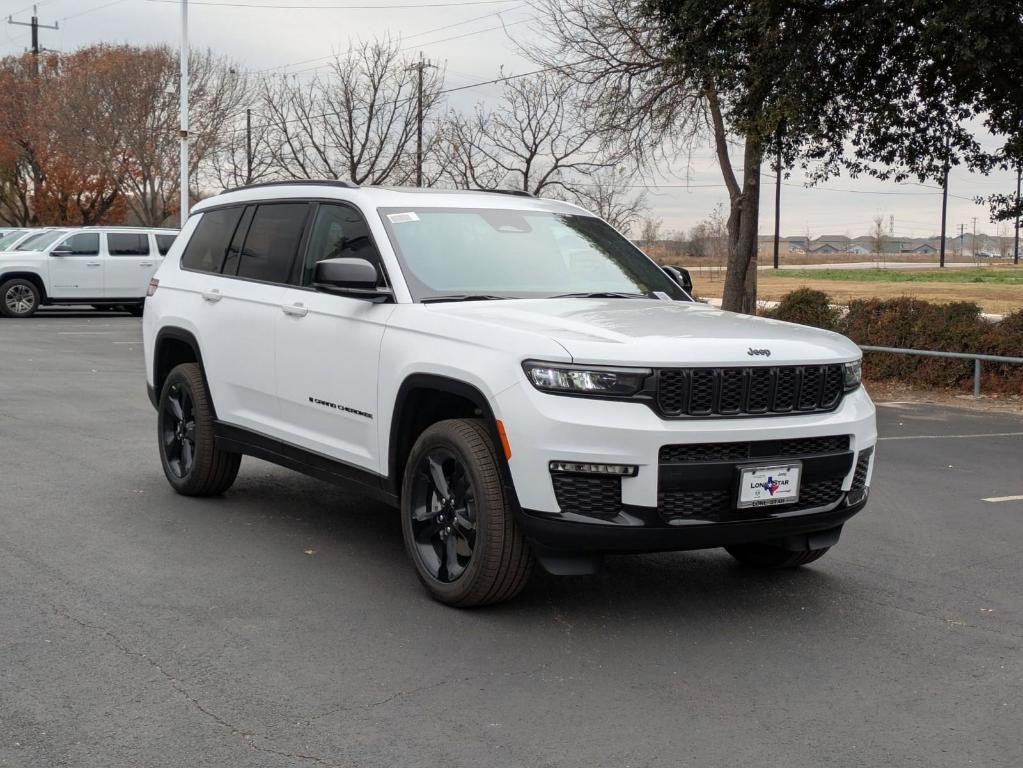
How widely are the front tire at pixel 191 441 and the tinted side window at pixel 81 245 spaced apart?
2004 cm

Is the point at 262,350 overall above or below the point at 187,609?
above

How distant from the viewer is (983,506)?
8188 millimetres

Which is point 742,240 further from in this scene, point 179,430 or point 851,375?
point 851,375

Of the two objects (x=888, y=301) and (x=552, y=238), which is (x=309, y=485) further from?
(x=888, y=301)

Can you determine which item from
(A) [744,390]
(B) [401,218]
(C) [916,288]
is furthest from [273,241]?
(C) [916,288]

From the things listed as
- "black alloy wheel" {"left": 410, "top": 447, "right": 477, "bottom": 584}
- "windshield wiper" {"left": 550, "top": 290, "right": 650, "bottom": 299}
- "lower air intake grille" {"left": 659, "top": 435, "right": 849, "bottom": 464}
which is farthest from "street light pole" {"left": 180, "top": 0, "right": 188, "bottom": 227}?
"lower air intake grille" {"left": 659, "top": 435, "right": 849, "bottom": 464}

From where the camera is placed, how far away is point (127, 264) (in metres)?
27.0

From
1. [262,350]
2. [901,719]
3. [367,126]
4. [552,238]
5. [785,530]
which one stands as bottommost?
[901,719]

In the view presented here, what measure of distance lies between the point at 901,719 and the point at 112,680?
2773 millimetres

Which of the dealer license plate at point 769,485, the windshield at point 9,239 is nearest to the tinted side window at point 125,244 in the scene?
the windshield at point 9,239

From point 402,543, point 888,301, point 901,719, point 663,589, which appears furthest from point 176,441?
point 888,301

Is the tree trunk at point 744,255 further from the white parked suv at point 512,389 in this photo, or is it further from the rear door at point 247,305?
the rear door at point 247,305

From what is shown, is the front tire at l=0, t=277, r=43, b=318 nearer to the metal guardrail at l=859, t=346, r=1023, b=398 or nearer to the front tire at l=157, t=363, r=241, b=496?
the metal guardrail at l=859, t=346, r=1023, b=398

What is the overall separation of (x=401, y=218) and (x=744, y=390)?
81.8 inches
